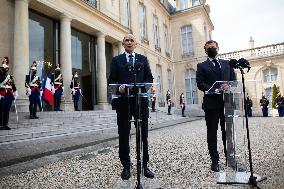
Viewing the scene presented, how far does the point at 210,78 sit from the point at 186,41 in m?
25.6

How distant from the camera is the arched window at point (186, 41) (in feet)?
93.4

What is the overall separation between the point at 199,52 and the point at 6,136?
2389 cm

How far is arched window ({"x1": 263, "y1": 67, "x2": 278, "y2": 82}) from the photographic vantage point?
27.6 metres

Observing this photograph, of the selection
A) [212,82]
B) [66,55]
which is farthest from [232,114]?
[66,55]

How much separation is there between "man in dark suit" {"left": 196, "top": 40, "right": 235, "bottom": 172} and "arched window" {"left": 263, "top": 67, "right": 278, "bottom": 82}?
2683cm

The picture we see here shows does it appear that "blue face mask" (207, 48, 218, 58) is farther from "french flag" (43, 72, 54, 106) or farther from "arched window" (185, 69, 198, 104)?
"arched window" (185, 69, 198, 104)

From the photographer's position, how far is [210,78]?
12.9 ft

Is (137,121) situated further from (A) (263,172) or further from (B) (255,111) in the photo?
(B) (255,111)

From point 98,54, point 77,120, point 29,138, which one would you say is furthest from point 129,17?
point 29,138

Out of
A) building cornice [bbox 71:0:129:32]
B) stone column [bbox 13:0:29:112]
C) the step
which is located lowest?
the step

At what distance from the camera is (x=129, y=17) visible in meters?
21.0

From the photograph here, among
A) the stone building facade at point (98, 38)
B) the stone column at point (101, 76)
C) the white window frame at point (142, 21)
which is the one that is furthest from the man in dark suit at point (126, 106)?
the white window frame at point (142, 21)

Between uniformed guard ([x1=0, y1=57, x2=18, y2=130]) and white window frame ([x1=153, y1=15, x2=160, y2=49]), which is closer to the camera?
uniformed guard ([x1=0, y1=57, x2=18, y2=130])

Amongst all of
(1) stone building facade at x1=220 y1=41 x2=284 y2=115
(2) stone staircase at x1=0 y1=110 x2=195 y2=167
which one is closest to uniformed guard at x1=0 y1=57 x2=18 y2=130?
(2) stone staircase at x1=0 y1=110 x2=195 y2=167
